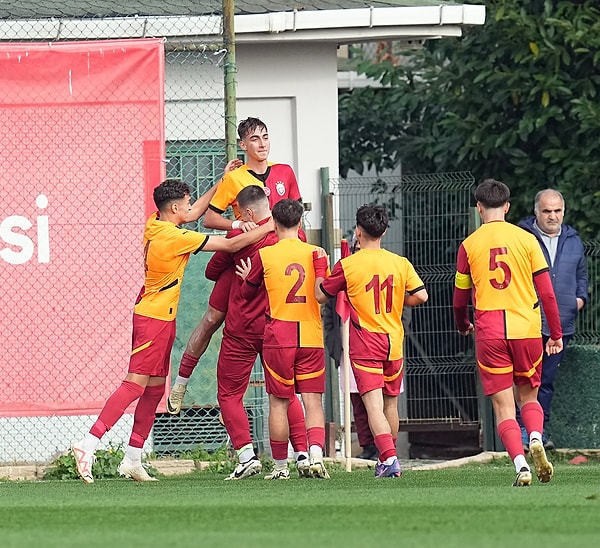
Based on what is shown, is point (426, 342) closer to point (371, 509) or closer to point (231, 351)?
point (231, 351)

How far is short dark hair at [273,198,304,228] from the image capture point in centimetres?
902

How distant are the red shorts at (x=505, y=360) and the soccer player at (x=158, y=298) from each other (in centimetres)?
164

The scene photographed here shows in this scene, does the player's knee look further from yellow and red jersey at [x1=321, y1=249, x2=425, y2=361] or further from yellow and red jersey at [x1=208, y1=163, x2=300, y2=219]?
yellow and red jersey at [x1=321, y1=249, x2=425, y2=361]

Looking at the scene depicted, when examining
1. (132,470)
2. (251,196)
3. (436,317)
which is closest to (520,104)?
(436,317)

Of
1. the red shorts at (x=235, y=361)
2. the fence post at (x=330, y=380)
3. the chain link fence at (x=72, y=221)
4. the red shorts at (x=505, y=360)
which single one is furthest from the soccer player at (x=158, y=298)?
the fence post at (x=330, y=380)

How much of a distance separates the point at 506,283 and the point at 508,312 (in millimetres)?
175

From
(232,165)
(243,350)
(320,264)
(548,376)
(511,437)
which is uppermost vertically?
(232,165)

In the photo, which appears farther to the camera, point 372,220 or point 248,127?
point 248,127

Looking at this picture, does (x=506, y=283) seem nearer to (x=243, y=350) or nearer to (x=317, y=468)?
(x=317, y=468)

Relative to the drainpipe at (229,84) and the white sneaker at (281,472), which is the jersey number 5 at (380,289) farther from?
the drainpipe at (229,84)

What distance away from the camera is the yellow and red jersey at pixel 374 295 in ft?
29.8

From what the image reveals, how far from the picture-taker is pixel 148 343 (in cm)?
921

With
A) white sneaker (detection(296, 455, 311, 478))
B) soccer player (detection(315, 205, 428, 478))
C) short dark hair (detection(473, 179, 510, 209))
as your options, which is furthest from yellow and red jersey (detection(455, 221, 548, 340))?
white sneaker (detection(296, 455, 311, 478))

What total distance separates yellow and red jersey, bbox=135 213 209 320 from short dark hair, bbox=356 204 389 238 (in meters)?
0.98
